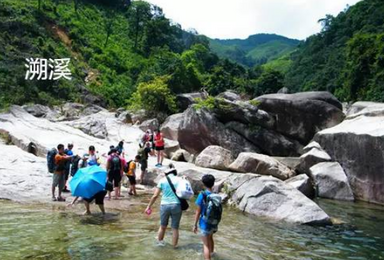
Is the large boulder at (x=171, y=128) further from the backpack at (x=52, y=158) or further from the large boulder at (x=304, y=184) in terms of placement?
the backpack at (x=52, y=158)

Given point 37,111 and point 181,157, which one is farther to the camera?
point 37,111

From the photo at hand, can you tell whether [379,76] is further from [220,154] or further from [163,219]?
[163,219]

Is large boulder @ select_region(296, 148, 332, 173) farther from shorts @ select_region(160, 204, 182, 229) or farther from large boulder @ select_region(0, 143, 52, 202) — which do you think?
shorts @ select_region(160, 204, 182, 229)

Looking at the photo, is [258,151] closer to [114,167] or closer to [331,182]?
[331,182]

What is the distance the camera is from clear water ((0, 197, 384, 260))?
8.84 m

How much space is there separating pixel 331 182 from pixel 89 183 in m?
11.6

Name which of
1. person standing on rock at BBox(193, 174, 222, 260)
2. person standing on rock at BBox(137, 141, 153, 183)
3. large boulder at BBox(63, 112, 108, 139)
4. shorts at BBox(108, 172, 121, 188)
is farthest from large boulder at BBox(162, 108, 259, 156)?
person standing on rock at BBox(193, 174, 222, 260)

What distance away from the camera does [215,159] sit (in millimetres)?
20875

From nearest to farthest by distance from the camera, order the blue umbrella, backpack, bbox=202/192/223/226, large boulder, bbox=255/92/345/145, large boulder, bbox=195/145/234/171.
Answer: backpack, bbox=202/192/223/226 < the blue umbrella < large boulder, bbox=195/145/234/171 < large boulder, bbox=255/92/345/145

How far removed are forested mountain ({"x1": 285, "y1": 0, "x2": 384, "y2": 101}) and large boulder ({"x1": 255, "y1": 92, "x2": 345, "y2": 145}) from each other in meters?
16.4

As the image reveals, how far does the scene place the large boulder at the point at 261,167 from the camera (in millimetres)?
19500

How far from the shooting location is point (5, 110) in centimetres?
2861

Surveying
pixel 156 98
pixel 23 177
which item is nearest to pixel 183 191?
pixel 23 177

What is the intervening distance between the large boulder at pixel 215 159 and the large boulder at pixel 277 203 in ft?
16.6
